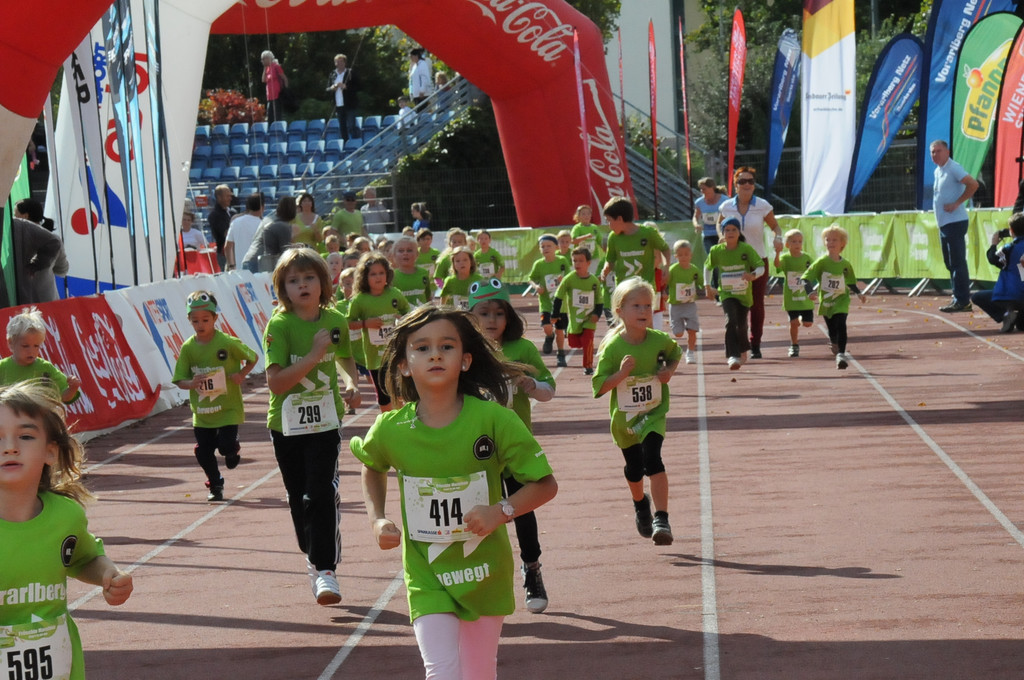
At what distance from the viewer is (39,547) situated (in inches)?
159

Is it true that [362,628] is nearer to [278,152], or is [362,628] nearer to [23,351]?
[23,351]

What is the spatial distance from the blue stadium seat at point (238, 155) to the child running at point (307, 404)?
31487 mm

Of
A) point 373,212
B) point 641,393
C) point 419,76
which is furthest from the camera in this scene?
point 419,76

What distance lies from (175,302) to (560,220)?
13.0m

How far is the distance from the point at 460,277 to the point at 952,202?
8638mm

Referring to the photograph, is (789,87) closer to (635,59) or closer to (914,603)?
(914,603)

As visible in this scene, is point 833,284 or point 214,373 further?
point 833,284

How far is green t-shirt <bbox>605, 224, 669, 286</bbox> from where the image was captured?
15.6 m

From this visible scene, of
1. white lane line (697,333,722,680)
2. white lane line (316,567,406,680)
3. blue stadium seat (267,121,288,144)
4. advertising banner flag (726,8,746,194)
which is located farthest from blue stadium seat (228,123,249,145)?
white lane line (316,567,406,680)

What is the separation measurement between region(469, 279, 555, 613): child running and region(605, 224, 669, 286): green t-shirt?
27.4ft

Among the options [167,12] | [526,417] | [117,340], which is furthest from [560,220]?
[526,417]

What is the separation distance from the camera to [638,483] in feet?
26.8

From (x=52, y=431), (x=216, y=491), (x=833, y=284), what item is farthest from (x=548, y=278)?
(x=52, y=431)

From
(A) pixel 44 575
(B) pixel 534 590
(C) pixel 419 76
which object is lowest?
(B) pixel 534 590
